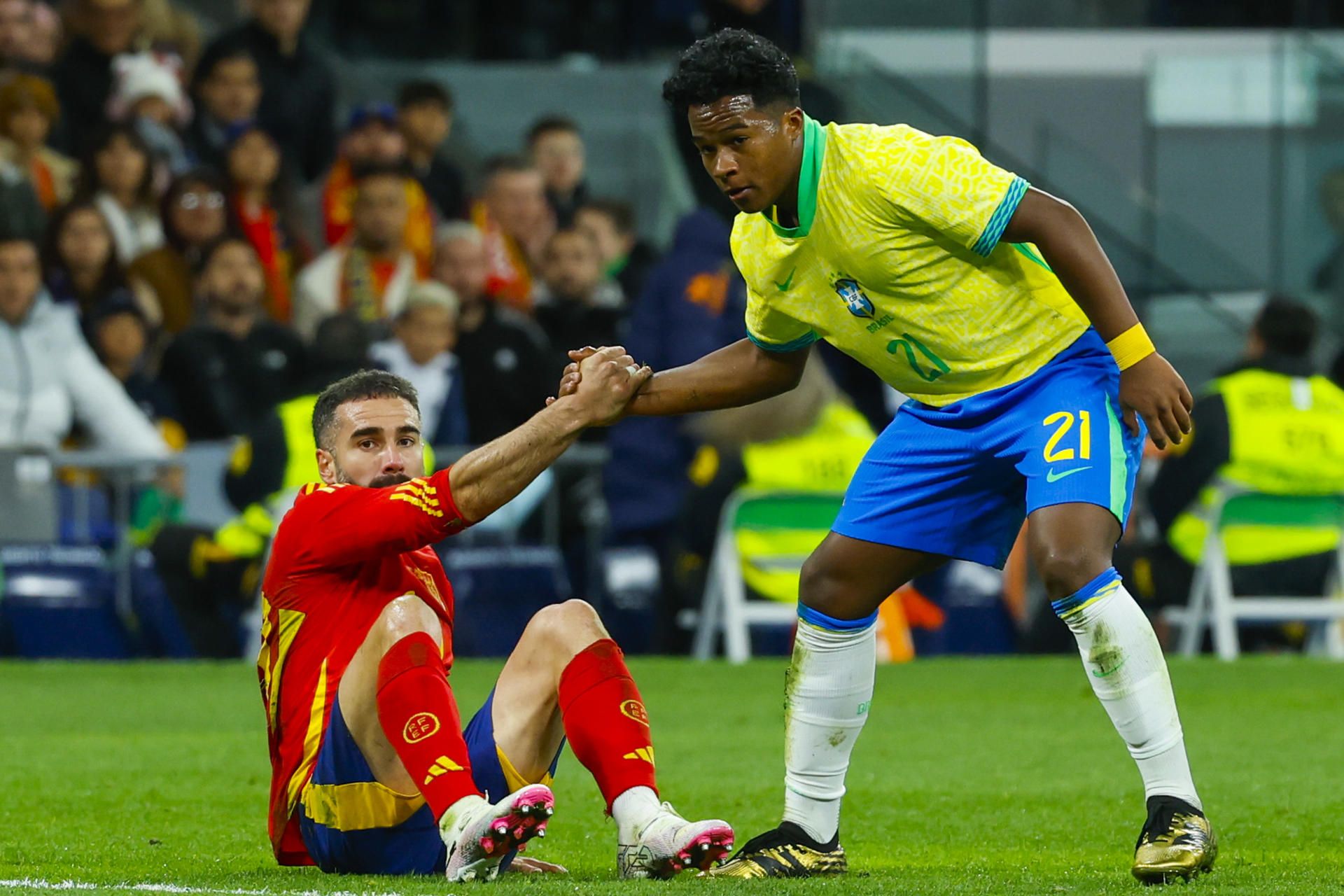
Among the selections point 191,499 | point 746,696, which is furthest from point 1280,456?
point 191,499

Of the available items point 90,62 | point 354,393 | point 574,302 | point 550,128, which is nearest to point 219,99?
point 90,62

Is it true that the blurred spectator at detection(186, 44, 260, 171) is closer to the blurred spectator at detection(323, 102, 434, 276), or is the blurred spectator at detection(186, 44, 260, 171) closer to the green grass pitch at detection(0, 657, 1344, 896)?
the blurred spectator at detection(323, 102, 434, 276)

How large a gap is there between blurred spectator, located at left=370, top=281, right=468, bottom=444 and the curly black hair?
6.82 m

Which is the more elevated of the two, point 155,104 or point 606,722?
point 155,104

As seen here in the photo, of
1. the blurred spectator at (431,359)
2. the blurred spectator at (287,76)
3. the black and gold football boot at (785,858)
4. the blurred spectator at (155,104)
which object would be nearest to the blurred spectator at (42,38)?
the blurred spectator at (155,104)

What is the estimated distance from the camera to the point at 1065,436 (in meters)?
4.79

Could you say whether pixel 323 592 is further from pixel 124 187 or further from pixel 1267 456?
pixel 124 187

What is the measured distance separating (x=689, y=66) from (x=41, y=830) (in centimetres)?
254

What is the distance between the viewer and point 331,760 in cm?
459

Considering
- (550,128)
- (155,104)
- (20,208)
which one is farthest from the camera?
(550,128)

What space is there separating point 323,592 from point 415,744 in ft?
1.46

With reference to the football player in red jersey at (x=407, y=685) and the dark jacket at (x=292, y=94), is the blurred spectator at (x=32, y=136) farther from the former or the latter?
the football player in red jersey at (x=407, y=685)

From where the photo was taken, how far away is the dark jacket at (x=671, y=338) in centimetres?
1084

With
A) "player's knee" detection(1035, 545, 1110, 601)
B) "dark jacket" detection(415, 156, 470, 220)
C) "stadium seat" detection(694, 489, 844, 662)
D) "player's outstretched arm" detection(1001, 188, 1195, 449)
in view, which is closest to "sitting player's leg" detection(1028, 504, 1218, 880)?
"player's knee" detection(1035, 545, 1110, 601)
